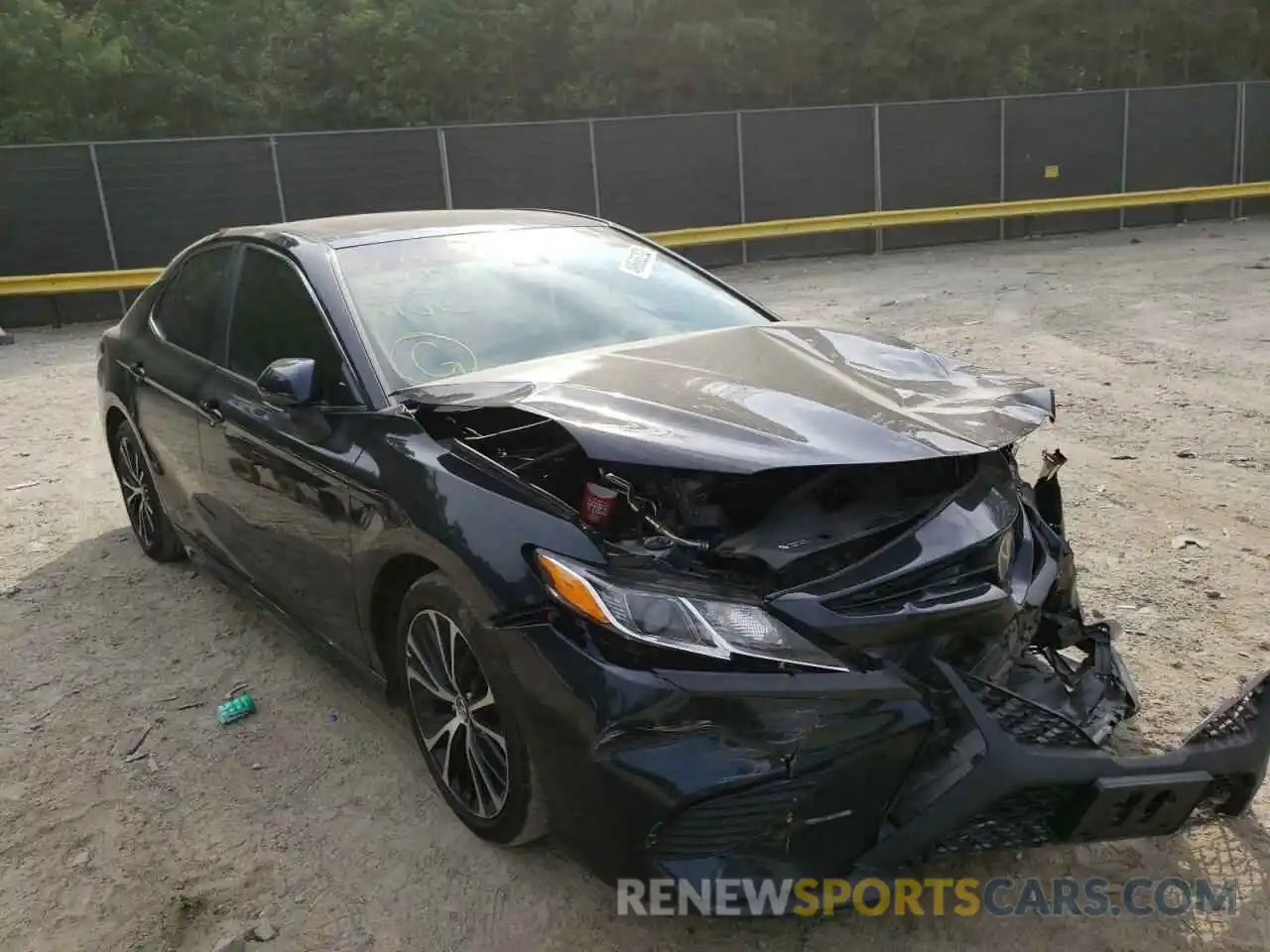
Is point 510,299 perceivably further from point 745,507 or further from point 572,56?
point 572,56

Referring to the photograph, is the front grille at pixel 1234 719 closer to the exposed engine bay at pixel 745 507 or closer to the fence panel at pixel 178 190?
the exposed engine bay at pixel 745 507

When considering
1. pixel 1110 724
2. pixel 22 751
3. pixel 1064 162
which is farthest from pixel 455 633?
pixel 1064 162

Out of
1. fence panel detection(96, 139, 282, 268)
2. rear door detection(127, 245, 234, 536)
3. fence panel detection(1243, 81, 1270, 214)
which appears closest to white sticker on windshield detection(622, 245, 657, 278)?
rear door detection(127, 245, 234, 536)

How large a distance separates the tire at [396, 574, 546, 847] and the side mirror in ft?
2.37

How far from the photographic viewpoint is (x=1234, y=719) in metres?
2.43

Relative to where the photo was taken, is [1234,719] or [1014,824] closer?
[1014,824]

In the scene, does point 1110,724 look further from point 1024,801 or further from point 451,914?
point 451,914

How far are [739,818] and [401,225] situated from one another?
8.86 ft

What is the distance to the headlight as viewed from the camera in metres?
2.25

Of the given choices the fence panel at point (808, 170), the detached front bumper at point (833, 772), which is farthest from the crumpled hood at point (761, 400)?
the fence panel at point (808, 170)

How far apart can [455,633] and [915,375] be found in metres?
1.55

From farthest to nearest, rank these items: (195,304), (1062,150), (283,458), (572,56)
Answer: (572,56)
(1062,150)
(195,304)
(283,458)

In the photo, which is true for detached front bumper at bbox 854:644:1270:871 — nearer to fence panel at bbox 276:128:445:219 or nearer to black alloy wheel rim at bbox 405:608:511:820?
black alloy wheel rim at bbox 405:608:511:820

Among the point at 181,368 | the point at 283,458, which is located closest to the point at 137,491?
the point at 181,368
